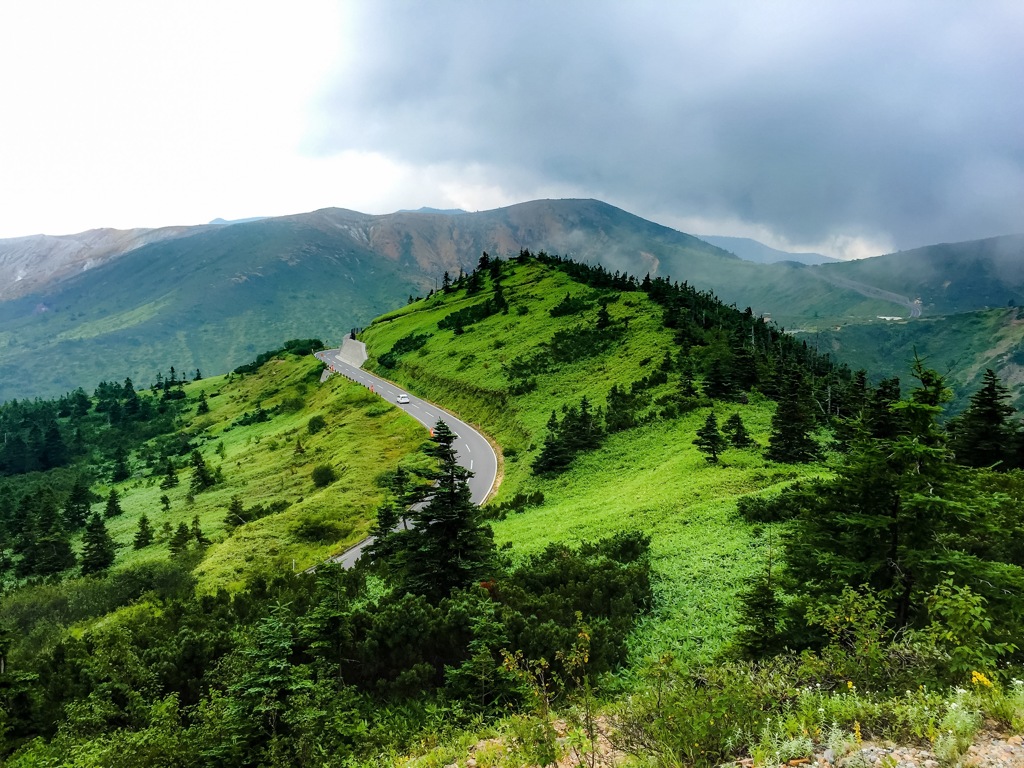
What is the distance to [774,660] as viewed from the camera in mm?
9461

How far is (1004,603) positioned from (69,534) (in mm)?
67241

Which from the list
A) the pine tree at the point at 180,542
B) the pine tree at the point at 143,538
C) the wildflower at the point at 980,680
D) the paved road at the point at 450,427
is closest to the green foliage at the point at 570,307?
the paved road at the point at 450,427

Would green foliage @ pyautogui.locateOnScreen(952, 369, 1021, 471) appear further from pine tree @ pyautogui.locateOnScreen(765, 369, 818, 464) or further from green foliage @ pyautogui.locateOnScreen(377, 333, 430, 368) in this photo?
green foliage @ pyautogui.locateOnScreen(377, 333, 430, 368)

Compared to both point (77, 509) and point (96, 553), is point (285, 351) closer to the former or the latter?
point (77, 509)

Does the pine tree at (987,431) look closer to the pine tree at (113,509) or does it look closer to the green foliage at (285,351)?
the pine tree at (113,509)

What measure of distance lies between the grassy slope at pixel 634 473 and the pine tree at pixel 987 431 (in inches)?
483

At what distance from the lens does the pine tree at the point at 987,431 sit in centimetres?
3369

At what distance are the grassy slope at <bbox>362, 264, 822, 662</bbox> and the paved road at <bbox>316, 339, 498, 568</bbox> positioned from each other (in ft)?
5.60

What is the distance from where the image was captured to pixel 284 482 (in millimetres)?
49938

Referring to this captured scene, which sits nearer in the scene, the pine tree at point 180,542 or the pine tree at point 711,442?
the pine tree at point 711,442

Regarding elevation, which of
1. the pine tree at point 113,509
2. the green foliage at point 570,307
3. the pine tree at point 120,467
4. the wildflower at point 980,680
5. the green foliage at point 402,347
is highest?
the green foliage at point 570,307

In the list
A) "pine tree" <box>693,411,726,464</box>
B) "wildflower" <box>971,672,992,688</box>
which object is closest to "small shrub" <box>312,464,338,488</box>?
"pine tree" <box>693,411,726,464</box>

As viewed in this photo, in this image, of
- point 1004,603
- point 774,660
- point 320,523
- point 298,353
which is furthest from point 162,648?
point 298,353

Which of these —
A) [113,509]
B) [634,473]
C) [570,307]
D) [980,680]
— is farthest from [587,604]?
[570,307]
